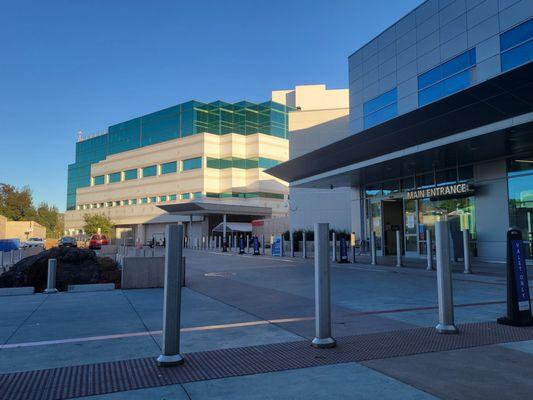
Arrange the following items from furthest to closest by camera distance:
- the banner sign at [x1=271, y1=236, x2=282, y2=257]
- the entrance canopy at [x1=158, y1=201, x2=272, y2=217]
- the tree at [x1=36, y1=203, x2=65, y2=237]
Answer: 1. the tree at [x1=36, y1=203, x2=65, y2=237]
2. the entrance canopy at [x1=158, y1=201, x2=272, y2=217]
3. the banner sign at [x1=271, y1=236, x2=282, y2=257]

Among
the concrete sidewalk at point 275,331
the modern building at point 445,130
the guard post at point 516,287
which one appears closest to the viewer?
the concrete sidewalk at point 275,331

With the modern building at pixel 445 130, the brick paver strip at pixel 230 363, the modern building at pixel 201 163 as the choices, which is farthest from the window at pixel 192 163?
the brick paver strip at pixel 230 363

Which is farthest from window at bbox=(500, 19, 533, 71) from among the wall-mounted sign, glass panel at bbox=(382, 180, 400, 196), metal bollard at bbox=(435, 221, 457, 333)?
metal bollard at bbox=(435, 221, 457, 333)

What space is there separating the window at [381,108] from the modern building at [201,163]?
28.8m

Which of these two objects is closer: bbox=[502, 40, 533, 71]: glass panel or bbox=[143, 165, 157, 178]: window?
bbox=[502, 40, 533, 71]: glass panel

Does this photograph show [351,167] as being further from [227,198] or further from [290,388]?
[227,198]

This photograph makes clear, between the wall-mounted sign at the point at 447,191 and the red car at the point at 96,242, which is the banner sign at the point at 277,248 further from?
the red car at the point at 96,242

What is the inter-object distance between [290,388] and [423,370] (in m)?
1.48

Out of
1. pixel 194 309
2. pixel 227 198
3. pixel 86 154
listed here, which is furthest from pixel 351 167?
pixel 86 154

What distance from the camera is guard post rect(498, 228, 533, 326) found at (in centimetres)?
683

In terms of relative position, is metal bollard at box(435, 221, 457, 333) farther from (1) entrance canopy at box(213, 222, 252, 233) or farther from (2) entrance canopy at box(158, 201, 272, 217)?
(2) entrance canopy at box(158, 201, 272, 217)

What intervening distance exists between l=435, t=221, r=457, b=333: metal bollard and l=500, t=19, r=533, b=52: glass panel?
45.5ft

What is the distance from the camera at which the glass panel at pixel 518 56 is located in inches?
658

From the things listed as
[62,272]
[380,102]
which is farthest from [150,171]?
[62,272]
